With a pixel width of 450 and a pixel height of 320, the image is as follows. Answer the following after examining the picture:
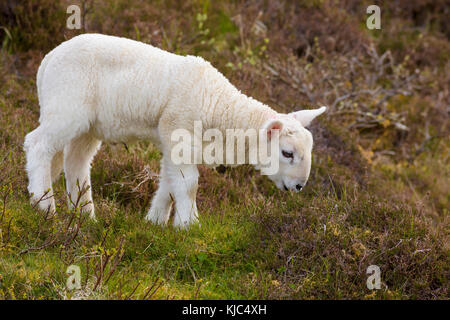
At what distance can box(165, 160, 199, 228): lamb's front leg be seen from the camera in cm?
477

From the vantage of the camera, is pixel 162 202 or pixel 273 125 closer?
pixel 273 125

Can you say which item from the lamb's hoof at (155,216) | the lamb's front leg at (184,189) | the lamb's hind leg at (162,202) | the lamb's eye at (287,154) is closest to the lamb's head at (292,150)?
the lamb's eye at (287,154)

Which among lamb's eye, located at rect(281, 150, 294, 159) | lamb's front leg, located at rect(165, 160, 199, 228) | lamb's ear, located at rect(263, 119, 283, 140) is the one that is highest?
lamb's ear, located at rect(263, 119, 283, 140)

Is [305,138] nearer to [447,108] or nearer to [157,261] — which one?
[157,261]

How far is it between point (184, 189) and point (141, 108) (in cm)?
77

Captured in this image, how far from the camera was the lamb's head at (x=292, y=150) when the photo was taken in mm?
4645

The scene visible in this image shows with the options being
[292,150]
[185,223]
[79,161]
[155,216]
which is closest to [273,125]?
[292,150]

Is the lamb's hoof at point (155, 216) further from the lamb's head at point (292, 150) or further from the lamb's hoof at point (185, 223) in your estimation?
the lamb's head at point (292, 150)

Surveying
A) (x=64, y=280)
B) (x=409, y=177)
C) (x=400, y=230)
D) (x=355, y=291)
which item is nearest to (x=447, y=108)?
(x=409, y=177)

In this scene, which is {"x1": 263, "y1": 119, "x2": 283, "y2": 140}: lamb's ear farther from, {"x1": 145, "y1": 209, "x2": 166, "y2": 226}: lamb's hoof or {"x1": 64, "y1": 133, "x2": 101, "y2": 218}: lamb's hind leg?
{"x1": 64, "y1": 133, "x2": 101, "y2": 218}: lamb's hind leg

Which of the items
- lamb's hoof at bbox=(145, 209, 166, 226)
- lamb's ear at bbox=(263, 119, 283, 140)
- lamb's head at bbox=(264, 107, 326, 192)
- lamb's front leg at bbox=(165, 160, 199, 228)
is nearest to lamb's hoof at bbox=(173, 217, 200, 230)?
lamb's front leg at bbox=(165, 160, 199, 228)

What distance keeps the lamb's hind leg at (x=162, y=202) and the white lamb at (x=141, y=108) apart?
230mm

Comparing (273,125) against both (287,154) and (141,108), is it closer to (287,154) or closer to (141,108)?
(287,154)

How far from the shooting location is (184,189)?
4777 millimetres
